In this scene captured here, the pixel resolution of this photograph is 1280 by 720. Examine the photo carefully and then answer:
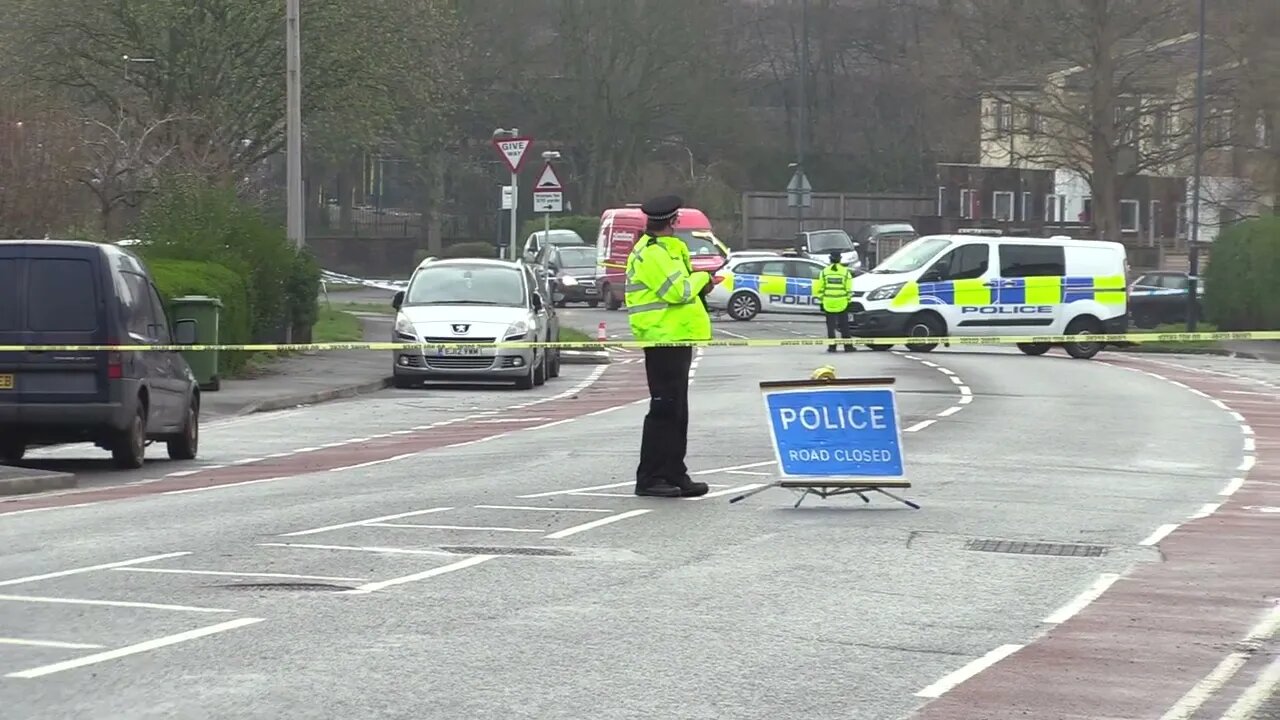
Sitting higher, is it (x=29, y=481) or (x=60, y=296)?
(x=60, y=296)

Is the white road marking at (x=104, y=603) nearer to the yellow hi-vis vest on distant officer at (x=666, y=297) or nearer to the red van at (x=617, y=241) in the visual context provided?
the yellow hi-vis vest on distant officer at (x=666, y=297)

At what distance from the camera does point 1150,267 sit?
69.6 m

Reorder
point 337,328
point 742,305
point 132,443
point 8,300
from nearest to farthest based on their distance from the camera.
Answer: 1. point 8,300
2. point 132,443
3. point 337,328
4. point 742,305

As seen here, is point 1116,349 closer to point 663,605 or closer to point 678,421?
point 678,421

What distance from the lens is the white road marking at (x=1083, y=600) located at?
30.1 ft

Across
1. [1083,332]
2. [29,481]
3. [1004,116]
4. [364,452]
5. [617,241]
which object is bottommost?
[364,452]

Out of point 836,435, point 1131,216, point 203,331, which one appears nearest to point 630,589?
point 836,435

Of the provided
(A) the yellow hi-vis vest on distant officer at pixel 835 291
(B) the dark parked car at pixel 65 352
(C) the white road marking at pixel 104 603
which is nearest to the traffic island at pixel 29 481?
(B) the dark parked car at pixel 65 352

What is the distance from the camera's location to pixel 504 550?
10.9 m

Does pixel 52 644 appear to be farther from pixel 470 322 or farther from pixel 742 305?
pixel 742 305

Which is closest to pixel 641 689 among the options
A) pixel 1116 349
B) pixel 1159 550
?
pixel 1159 550

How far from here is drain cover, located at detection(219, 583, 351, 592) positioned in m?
9.55

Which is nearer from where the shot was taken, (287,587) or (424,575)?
(287,587)

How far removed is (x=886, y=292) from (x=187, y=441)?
20.2m
